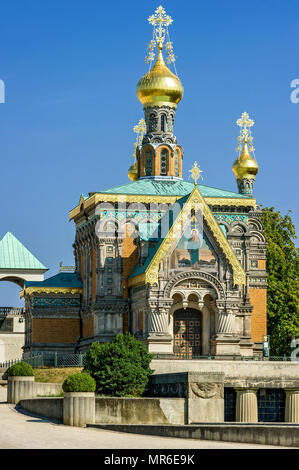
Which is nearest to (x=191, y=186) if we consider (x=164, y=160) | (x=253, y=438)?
(x=164, y=160)

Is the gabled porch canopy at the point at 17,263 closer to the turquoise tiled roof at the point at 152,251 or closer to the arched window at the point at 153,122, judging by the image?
the arched window at the point at 153,122

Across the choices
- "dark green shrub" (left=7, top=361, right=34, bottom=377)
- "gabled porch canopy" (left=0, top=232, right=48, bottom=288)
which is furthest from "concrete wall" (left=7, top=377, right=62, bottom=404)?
"gabled porch canopy" (left=0, top=232, right=48, bottom=288)

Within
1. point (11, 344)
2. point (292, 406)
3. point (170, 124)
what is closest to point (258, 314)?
point (170, 124)

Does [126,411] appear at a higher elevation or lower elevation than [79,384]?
lower

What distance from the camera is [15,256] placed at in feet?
259

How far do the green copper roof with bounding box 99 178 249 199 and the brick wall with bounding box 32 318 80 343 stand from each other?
25.5 ft

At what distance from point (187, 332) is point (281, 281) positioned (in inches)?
634

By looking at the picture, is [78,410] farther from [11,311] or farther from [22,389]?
[11,311]

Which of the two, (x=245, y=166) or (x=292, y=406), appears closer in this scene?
(x=292, y=406)

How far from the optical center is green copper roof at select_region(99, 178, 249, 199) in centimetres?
5834

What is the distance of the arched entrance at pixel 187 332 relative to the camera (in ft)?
179

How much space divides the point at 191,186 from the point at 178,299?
9025 mm
